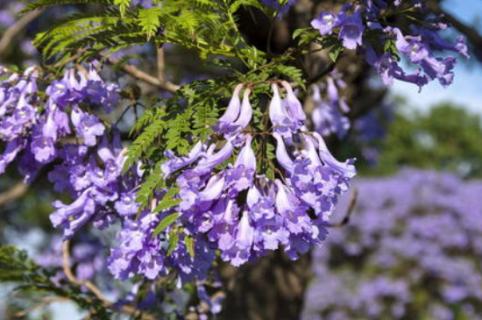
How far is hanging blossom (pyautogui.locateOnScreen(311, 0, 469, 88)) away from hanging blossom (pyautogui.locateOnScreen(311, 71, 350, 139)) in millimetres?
1280

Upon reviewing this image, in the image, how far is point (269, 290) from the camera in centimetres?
396

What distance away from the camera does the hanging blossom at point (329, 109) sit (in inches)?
134

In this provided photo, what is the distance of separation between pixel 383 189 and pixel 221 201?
45.2ft

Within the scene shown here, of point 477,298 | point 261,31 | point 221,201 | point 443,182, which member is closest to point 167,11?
point 221,201

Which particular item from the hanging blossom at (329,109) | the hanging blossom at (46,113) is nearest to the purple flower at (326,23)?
the hanging blossom at (46,113)

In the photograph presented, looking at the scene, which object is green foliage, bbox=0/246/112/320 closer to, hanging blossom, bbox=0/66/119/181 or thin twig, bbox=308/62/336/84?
hanging blossom, bbox=0/66/119/181

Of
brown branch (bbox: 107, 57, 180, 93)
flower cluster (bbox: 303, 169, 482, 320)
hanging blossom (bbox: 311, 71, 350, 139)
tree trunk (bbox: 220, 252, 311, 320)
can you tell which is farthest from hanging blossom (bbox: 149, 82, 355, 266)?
flower cluster (bbox: 303, 169, 482, 320)

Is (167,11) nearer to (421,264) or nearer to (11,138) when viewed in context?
(11,138)

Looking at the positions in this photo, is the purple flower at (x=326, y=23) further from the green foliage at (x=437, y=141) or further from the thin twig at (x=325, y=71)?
the green foliage at (x=437, y=141)

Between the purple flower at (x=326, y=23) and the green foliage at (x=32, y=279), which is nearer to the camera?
the purple flower at (x=326, y=23)

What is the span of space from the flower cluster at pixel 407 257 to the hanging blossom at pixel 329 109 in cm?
918

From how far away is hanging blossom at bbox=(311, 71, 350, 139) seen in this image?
3412 mm

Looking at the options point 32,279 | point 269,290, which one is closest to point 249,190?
point 32,279

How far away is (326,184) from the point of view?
166 cm
